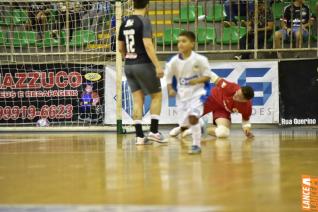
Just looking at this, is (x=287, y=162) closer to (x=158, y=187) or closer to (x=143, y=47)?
(x=158, y=187)

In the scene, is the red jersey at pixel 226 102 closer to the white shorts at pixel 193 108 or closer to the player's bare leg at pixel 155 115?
the player's bare leg at pixel 155 115

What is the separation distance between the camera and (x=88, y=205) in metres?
4.00

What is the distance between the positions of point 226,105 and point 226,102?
2.3 inches

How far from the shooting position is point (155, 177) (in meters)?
5.16

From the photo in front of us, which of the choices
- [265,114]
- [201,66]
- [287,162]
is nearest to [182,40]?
[201,66]

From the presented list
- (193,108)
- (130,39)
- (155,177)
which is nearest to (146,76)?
(130,39)

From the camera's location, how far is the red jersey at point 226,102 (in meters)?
9.87

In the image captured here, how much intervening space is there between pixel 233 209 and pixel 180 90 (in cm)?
382

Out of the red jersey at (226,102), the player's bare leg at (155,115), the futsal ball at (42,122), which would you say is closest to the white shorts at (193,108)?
the player's bare leg at (155,115)

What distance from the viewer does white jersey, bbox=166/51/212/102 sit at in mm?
7449

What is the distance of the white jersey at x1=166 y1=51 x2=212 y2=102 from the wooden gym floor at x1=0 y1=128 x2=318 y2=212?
0.71 metres

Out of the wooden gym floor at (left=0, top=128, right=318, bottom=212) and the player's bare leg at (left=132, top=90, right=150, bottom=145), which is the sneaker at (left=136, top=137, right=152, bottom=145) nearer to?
the player's bare leg at (left=132, top=90, right=150, bottom=145)

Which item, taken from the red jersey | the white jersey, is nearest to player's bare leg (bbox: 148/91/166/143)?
the white jersey

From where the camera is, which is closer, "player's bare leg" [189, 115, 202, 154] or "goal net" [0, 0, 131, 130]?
"player's bare leg" [189, 115, 202, 154]
